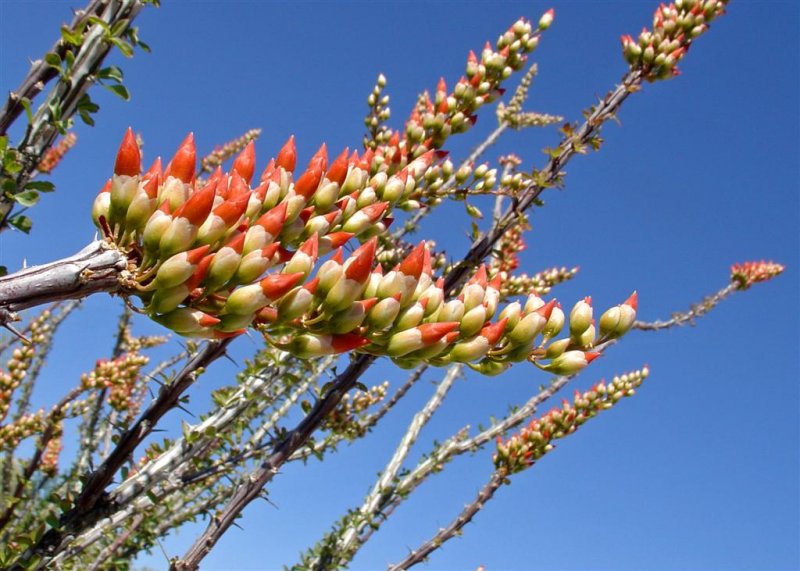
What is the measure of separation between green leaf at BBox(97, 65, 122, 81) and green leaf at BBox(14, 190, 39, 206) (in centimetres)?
60

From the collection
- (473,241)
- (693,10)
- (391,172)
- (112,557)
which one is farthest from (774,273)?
(112,557)

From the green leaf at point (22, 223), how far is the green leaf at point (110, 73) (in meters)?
0.67

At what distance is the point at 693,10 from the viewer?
3725mm

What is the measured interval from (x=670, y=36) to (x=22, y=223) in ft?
11.5

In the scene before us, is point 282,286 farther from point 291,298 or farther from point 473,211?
point 473,211

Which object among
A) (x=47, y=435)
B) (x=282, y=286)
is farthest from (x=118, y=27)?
(x=47, y=435)

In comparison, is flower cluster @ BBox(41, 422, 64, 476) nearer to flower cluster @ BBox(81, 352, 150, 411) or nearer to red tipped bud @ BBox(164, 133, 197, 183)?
flower cluster @ BBox(81, 352, 150, 411)

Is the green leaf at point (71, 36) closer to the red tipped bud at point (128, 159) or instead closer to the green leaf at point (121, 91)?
the green leaf at point (121, 91)

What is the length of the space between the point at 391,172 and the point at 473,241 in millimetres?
835

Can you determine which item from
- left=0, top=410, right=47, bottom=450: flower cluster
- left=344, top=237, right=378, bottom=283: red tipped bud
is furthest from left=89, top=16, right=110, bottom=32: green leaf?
left=0, top=410, right=47, bottom=450: flower cluster

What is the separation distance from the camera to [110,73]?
2.79 m

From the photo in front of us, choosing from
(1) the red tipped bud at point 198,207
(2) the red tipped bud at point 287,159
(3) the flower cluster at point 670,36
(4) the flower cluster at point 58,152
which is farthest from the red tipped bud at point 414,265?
(4) the flower cluster at point 58,152

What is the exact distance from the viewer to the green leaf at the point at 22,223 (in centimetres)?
271

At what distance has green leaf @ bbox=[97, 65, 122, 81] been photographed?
2.78m
